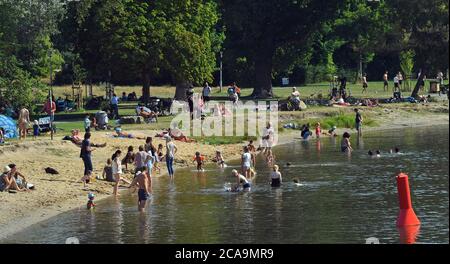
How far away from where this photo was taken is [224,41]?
84750 mm

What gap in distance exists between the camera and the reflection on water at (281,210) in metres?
29.7

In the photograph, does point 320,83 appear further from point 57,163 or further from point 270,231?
point 270,231

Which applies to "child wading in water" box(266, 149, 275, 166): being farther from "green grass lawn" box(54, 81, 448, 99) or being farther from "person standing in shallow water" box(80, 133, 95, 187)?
"green grass lawn" box(54, 81, 448, 99)

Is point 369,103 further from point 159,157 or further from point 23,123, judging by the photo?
point 23,123

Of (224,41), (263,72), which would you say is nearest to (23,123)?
(263,72)

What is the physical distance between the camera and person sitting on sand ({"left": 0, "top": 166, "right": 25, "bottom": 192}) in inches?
1432

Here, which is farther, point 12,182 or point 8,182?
point 12,182

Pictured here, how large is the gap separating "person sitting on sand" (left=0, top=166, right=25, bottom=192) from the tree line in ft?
83.3

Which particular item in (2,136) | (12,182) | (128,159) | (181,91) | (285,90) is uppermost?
(181,91)

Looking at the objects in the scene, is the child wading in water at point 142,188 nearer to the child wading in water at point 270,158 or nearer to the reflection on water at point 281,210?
the reflection on water at point 281,210

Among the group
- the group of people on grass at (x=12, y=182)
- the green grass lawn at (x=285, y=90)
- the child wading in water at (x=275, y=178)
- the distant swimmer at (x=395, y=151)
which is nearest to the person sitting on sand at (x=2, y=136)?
the group of people on grass at (x=12, y=182)

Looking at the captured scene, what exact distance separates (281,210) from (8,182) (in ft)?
31.9

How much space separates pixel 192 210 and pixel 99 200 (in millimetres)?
4369

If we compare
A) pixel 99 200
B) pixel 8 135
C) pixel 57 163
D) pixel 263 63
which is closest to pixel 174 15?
pixel 263 63
